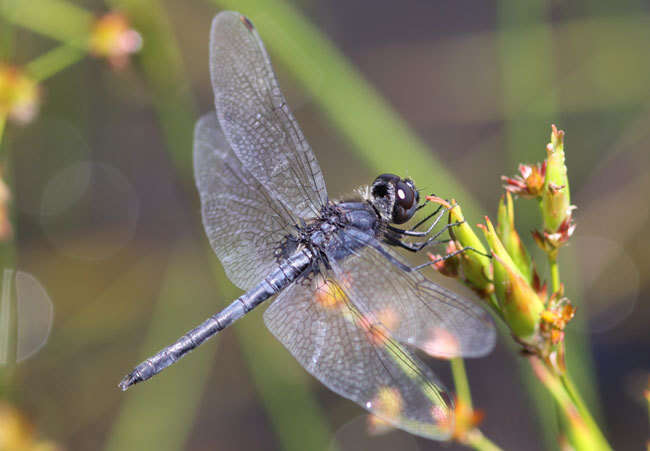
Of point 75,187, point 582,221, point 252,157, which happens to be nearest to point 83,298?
point 75,187

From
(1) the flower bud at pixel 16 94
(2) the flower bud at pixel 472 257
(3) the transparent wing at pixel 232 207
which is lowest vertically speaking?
(2) the flower bud at pixel 472 257

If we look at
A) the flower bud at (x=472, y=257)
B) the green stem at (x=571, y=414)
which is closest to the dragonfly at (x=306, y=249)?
the flower bud at (x=472, y=257)

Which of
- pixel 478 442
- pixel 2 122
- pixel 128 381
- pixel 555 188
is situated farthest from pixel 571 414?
pixel 2 122

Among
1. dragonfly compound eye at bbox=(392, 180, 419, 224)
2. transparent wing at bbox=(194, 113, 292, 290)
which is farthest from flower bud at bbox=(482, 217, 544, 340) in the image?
transparent wing at bbox=(194, 113, 292, 290)

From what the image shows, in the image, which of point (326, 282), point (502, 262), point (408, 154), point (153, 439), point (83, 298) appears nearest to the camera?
point (502, 262)

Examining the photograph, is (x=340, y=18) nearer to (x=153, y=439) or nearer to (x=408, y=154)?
(x=408, y=154)

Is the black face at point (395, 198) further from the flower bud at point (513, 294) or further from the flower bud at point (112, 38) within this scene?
the flower bud at point (112, 38)
